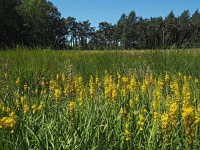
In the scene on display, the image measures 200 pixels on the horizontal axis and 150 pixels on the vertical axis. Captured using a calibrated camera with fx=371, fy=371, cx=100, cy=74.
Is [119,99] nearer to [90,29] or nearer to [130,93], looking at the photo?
[130,93]

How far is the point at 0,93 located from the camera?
3.95 metres

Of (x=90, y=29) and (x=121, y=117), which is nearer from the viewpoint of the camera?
(x=121, y=117)

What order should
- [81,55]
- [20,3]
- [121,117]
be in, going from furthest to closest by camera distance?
[20,3], [81,55], [121,117]

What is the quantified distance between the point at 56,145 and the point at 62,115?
671mm

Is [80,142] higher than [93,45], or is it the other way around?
[93,45]

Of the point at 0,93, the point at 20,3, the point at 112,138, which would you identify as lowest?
the point at 112,138

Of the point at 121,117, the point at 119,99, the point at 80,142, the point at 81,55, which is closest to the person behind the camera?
the point at 80,142

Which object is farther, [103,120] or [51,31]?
Result: [51,31]

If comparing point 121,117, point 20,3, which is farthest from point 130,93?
point 20,3

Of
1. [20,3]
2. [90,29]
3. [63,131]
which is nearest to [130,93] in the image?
[63,131]

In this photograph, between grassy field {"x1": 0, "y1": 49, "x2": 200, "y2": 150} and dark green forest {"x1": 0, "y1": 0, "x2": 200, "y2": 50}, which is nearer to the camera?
grassy field {"x1": 0, "y1": 49, "x2": 200, "y2": 150}

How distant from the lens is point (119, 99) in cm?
393

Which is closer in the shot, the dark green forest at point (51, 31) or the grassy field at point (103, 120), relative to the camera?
the grassy field at point (103, 120)

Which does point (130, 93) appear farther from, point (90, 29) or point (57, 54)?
point (90, 29)
